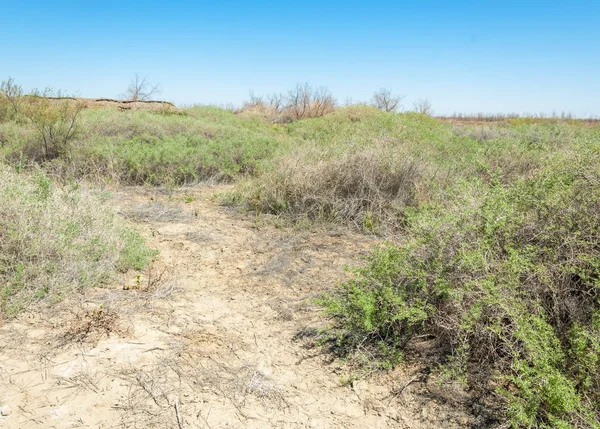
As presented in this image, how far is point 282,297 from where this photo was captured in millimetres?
4074

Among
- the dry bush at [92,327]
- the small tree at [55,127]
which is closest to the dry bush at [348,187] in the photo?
the dry bush at [92,327]

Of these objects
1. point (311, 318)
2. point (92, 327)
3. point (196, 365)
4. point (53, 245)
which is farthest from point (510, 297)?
point (53, 245)

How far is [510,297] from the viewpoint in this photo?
269cm

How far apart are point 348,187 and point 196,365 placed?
3.79 metres

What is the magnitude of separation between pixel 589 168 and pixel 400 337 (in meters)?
1.83

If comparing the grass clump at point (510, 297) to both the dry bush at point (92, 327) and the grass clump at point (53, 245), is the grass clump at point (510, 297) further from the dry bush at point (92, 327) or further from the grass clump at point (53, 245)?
the grass clump at point (53, 245)

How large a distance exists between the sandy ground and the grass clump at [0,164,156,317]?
17 cm

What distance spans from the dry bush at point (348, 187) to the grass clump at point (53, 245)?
7.46 feet

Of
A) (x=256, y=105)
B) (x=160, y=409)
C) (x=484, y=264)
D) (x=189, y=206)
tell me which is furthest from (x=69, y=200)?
(x=256, y=105)

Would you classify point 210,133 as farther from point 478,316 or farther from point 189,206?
point 478,316

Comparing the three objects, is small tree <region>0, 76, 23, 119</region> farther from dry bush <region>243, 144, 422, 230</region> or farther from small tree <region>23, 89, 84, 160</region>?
dry bush <region>243, 144, 422, 230</region>

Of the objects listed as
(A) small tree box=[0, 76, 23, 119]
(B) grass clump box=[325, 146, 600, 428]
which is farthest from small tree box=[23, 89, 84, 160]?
(B) grass clump box=[325, 146, 600, 428]

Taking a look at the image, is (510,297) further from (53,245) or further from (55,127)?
(55,127)

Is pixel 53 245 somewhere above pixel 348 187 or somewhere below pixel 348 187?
below
